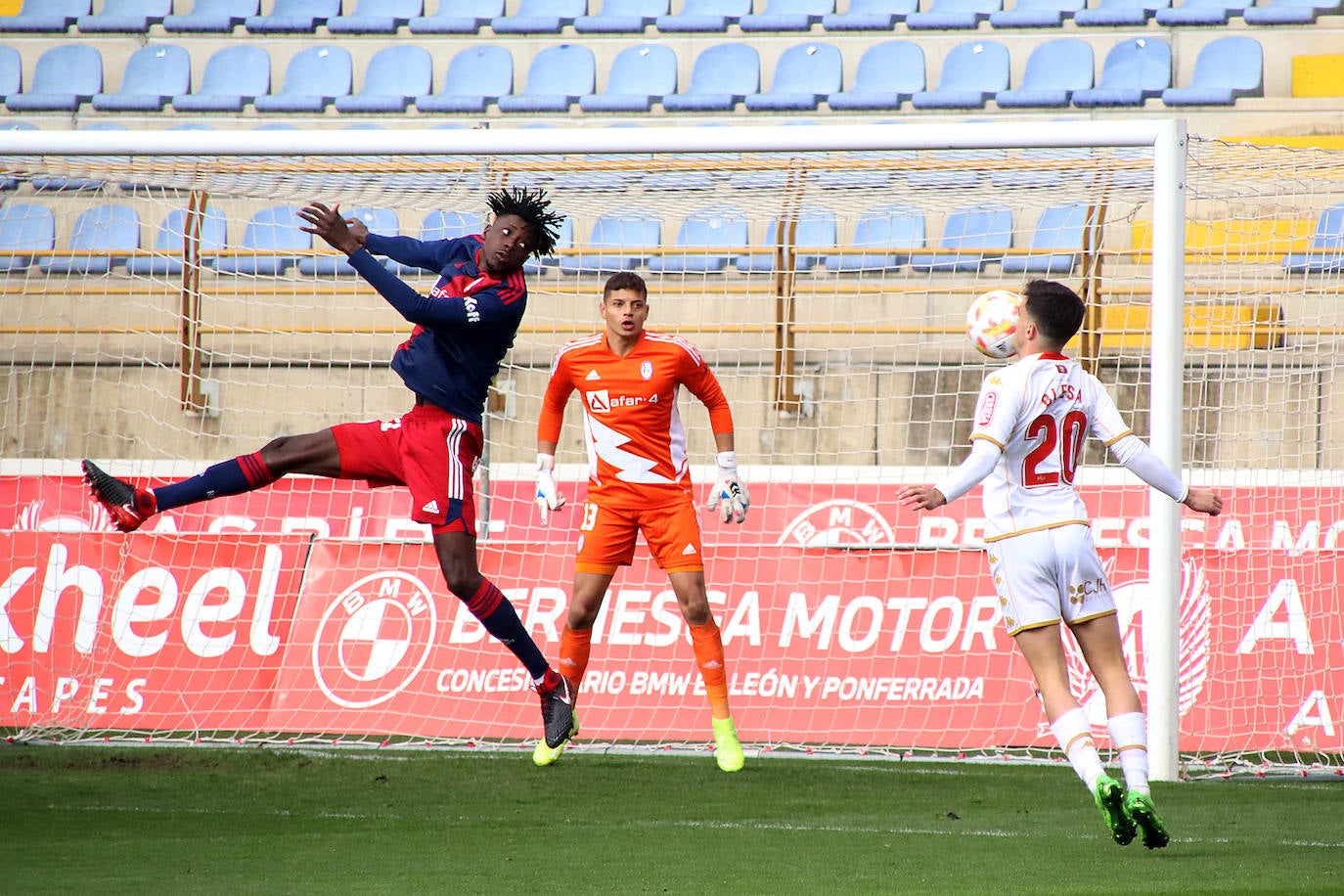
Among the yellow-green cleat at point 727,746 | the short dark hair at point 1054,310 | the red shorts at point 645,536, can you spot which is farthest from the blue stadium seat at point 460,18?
the short dark hair at point 1054,310

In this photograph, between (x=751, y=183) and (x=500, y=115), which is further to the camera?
(x=500, y=115)

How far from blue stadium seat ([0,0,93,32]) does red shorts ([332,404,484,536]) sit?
1114 centimetres

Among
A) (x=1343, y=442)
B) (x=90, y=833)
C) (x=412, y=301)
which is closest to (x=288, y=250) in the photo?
(x=412, y=301)

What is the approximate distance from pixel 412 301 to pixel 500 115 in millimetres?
8291

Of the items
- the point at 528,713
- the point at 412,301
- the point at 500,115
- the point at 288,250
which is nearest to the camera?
the point at 412,301

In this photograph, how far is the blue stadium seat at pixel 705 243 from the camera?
29.8 ft

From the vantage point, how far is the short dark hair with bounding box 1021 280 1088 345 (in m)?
4.64

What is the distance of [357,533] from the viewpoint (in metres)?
8.34

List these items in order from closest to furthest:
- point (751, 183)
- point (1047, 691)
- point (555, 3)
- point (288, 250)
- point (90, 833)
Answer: point (1047, 691), point (90, 833), point (751, 183), point (288, 250), point (555, 3)

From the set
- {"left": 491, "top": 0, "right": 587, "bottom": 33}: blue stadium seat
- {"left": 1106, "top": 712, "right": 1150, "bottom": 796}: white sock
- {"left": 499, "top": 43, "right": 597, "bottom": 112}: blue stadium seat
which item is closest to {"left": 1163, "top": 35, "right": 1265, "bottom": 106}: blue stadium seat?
{"left": 499, "top": 43, "right": 597, "bottom": 112}: blue stadium seat

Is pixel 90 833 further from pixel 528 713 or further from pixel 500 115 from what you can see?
pixel 500 115

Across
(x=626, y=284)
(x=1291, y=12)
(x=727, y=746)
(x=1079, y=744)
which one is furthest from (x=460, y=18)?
(x=1079, y=744)

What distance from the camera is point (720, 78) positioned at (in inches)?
528

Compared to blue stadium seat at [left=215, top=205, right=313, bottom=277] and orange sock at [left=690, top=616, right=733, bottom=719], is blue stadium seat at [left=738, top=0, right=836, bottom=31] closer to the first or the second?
blue stadium seat at [left=215, top=205, right=313, bottom=277]
